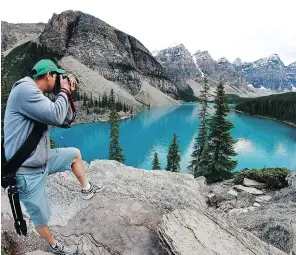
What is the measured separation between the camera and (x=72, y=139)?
8600cm

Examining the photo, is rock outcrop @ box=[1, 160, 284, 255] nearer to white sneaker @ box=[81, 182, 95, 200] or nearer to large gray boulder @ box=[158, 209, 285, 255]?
large gray boulder @ box=[158, 209, 285, 255]

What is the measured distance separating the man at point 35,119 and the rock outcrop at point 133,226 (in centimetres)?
117

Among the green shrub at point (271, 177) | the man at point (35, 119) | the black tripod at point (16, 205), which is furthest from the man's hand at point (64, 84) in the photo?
the green shrub at point (271, 177)

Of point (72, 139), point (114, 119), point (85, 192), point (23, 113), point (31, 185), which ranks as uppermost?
point (23, 113)

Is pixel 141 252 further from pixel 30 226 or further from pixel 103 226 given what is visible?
pixel 30 226

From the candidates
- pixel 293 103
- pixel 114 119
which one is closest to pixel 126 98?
pixel 293 103

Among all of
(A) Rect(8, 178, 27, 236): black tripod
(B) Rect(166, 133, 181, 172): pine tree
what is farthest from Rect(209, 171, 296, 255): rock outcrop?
(B) Rect(166, 133, 181, 172): pine tree

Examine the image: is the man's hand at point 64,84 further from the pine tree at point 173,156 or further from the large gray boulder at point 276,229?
the pine tree at point 173,156

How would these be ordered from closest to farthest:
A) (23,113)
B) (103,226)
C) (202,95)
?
(23,113) → (103,226) → (202,95)

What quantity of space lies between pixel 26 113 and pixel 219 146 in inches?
1064

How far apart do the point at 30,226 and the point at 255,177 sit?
1190cm

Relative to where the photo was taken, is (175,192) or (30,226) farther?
(175,192)

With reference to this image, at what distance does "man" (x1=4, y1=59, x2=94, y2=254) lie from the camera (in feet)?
12.4

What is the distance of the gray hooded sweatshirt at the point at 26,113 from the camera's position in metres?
3.77
